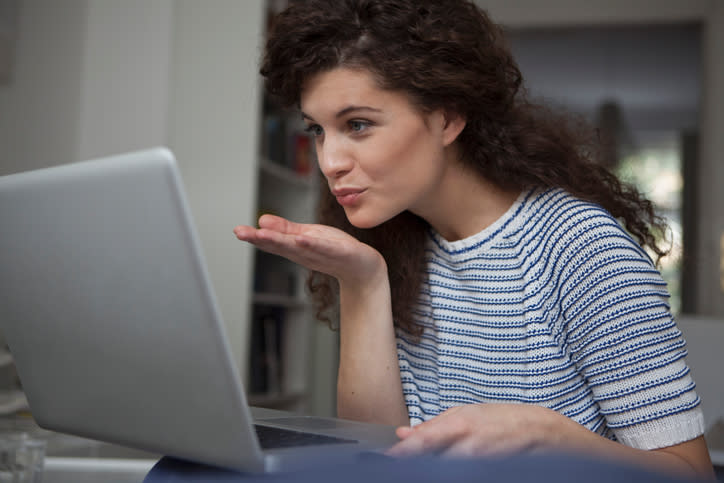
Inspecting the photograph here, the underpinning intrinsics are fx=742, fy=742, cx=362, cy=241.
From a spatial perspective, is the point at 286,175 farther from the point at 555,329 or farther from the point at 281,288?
the point at 555,329

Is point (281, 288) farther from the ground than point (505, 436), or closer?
closer

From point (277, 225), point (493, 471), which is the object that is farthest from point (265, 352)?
point (493, 471)

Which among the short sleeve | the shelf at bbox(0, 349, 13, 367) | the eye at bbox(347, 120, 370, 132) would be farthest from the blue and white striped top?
the shelf at bbox(0, 349, 13, 367)

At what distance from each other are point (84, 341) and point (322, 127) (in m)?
0.60

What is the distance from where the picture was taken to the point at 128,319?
0.62m

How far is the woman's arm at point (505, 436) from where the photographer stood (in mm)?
653

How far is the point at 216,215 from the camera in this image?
9.93ft

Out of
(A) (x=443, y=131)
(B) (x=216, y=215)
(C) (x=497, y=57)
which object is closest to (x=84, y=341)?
(A) (x=443, y=131)

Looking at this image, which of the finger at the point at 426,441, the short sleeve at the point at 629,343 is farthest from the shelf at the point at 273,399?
the finger at the point at 426,441

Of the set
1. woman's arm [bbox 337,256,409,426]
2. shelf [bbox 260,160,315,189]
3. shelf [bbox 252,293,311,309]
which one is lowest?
shelf [bbox 252,293,311,309]

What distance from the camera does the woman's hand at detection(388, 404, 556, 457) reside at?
65 cm

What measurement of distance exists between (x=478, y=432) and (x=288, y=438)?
0.60ft

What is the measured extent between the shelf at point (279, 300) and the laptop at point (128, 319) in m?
2.47

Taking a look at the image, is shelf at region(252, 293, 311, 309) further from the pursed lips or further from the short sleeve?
the short sleeve
